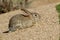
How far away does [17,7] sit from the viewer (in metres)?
13.8

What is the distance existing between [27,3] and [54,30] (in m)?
6.02

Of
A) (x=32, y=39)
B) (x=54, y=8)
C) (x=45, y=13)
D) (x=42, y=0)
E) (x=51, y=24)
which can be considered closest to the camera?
(x=32, y=39)

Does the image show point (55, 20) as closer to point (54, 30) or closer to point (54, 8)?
point (54, 30)

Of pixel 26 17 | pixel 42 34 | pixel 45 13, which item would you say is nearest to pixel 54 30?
pixel 42 34

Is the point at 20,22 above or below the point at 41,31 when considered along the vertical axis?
above

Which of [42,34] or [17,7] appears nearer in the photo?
[42,34]

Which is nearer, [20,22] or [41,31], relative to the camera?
[41,31]

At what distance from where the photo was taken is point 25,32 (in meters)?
8.56

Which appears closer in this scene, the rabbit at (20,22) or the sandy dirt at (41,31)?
the sandy dirt at (41,31)

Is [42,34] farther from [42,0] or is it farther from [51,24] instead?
[42,0]

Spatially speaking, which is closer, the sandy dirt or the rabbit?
the sandy dirt

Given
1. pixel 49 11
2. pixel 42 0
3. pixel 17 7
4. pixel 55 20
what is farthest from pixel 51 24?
pixel 42 0

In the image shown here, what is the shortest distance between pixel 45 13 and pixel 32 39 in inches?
115

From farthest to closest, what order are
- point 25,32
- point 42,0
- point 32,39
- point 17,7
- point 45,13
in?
1. point 42,0
2. point 17,7
3. point 45,13
4. point 25,32
5. point 32,39
